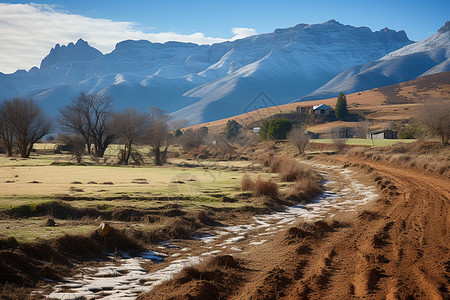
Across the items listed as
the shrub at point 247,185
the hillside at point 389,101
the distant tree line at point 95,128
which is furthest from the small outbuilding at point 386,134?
the shrub at point 247,185

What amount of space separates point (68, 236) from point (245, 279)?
4.87 metres

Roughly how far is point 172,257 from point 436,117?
1654 inches

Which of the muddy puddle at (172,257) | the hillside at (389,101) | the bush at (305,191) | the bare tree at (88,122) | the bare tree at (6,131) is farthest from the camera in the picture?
the hillside at (389,101)

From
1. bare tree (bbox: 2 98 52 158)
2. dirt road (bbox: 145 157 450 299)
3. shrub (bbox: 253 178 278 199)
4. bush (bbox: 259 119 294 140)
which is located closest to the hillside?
bush (bbox: 259 119 294 140)

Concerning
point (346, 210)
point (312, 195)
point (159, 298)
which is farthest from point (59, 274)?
point (312, 195)

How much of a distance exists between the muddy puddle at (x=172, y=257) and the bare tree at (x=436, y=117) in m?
27.6

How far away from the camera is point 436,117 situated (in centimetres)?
4400

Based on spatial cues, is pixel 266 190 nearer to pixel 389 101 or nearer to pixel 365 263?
pixel 365 263

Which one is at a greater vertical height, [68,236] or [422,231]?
[68,236]

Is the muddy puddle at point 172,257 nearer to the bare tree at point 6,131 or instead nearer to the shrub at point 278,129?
the bare tree at point 6,131

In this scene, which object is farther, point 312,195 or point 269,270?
point 312,195

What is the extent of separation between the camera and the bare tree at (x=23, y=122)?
6412cm

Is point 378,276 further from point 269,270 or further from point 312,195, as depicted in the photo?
point 312,195

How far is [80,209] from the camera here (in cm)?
1536
